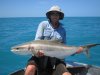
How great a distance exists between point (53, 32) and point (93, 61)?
35.5 feet

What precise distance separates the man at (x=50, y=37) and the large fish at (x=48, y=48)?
0.31 m

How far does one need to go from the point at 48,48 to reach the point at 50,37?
1.94 ft

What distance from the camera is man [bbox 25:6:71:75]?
520cm

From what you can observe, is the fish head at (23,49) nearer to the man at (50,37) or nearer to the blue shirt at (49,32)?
the man at (50,37)

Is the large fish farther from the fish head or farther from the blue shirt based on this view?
the blue shirt

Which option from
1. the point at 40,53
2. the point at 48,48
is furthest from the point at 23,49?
the point at 48,48

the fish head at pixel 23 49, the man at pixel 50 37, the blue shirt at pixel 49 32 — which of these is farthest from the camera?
the blue shirt at pixel 49 32

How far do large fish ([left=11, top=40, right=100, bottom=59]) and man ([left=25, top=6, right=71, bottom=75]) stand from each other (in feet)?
1.02

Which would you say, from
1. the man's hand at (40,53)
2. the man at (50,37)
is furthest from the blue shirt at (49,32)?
the man's hand at (40,53)

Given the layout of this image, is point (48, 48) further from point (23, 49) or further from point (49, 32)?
point (49, 32)

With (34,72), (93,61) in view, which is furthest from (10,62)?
(34,72)

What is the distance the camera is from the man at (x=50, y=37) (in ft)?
17.0

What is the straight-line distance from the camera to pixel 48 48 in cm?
486

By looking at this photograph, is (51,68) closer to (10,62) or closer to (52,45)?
(52,45)
